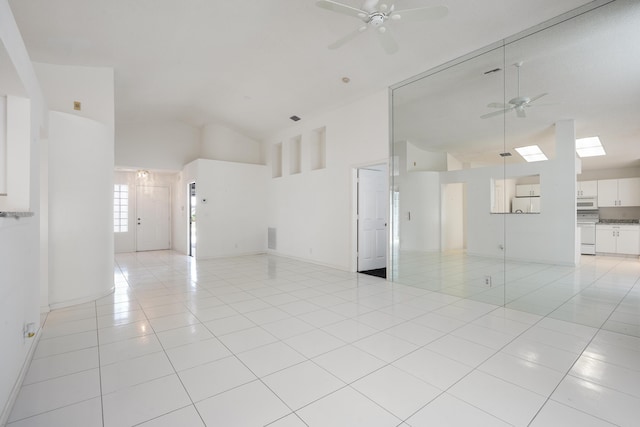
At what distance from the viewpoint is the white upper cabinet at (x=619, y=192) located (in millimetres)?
3014

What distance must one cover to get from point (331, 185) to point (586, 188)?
4.11 meters

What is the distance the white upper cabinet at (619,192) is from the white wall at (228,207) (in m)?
7.21

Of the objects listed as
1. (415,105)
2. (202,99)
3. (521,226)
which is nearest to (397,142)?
(415,105)

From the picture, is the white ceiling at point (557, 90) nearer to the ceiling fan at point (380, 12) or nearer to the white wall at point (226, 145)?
the ceiling fan at point (380, 12)

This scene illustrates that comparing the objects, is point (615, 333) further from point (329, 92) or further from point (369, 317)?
point (329, 92)

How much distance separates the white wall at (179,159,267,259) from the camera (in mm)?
7598

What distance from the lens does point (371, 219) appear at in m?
6.06

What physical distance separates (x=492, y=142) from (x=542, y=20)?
4.54 feet

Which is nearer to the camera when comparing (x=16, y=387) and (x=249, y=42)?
(x=16, y=387)

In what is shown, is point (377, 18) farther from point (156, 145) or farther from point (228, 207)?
point (156, 145)

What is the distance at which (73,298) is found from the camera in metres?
3.85

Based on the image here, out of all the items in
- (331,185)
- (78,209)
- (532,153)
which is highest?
(532,153)

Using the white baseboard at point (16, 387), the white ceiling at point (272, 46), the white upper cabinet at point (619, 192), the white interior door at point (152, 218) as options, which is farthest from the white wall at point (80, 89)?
the white upper cabinet at point (619, 192)

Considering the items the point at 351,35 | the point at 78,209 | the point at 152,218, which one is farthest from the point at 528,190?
the point at 152,218
